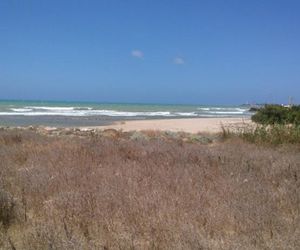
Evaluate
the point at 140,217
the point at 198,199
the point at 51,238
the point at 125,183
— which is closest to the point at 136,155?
the point at 125,183

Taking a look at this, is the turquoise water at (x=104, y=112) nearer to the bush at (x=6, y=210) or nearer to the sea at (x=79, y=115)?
the sea at (x=79, y=115)

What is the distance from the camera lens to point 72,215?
4449mm

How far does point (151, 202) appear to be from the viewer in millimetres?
4832

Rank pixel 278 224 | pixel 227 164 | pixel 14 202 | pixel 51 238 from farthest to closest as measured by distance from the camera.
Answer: pixel 227 164, pixel 14 202, pixel 278 224, pixel 51 238

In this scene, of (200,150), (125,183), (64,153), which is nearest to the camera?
(125,183)

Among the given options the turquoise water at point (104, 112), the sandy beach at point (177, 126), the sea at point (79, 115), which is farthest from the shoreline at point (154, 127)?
the turquoise water at point (104, 112)

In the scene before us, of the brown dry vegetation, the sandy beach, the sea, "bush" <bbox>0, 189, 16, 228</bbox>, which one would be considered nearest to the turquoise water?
the sea

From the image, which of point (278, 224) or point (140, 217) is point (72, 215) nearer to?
point (140, 217)

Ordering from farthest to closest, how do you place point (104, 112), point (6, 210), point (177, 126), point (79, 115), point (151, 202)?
point (104, 112) → point (79, 115) → point (177, 126) → point (151, 202) → point (6, 210)

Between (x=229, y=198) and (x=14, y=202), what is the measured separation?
2.46m

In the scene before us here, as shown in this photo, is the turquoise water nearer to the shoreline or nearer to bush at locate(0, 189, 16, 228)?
the shoreline

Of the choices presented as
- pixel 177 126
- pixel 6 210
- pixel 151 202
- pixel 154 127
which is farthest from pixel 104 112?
pixel 6 210

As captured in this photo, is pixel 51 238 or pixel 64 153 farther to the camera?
pixel 64 153

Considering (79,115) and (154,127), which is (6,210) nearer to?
(154,127)
